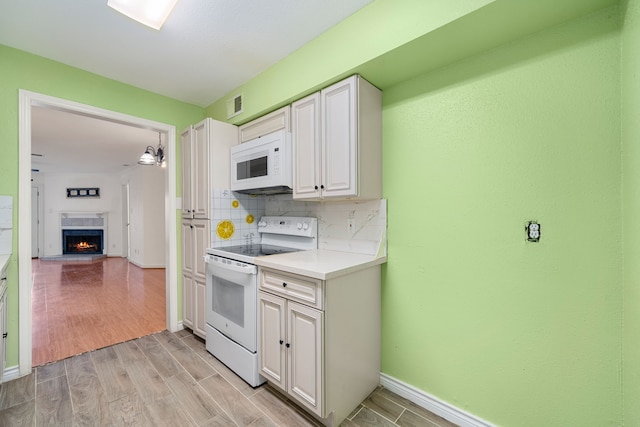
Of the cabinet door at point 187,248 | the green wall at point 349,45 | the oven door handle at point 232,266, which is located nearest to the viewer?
the green wall at point 349,45

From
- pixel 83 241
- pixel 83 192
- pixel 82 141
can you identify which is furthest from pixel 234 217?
pixel 83 241

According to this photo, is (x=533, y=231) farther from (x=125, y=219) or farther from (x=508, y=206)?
(x=125, y=219)

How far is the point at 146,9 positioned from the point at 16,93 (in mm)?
1287

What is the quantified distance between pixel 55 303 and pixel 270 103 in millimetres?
4064

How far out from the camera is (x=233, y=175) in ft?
8.15

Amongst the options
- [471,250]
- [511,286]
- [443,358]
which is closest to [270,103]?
[471,250]

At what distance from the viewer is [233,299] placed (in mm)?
2066

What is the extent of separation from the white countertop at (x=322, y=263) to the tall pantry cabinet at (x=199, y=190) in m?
0.96

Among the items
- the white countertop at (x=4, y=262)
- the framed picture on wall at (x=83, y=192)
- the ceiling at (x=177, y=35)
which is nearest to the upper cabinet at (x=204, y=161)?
the ceiling at (x=177, y=35)

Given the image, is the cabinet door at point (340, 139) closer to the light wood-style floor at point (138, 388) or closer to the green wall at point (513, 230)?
the green wall at point (513, 230)

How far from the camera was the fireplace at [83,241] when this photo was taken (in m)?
7.41

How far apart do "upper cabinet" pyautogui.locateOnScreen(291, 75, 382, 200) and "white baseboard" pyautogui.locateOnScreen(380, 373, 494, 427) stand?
1.29 meters

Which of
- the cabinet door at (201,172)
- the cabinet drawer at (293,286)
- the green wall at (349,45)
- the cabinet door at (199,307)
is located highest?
the green wall at (349,45)

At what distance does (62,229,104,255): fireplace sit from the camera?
7.41 meters
